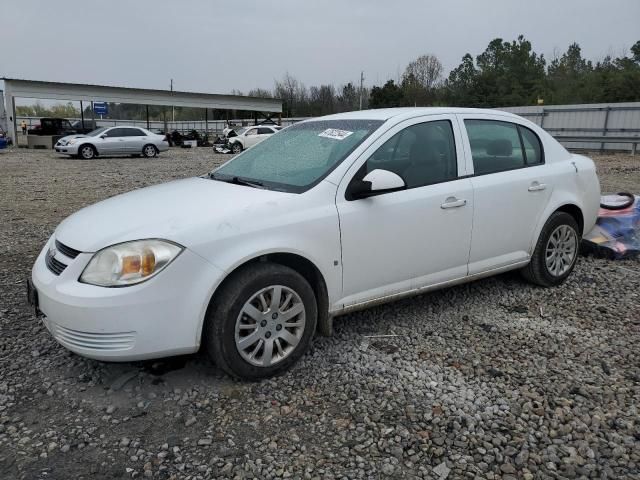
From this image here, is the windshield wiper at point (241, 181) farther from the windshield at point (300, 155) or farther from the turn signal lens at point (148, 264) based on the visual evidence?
the turn signal lens at point (148, 264)

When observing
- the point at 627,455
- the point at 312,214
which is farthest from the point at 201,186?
the point at 627,455

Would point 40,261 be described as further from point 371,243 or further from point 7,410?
point 371,243

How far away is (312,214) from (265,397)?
113cm

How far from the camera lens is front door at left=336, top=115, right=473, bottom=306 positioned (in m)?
3.48

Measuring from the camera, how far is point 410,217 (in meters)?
3.67

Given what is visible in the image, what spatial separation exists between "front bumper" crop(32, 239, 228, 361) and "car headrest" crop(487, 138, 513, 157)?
2578mm

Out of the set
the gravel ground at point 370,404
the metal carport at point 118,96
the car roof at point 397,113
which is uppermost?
the metal carport at point 118,96

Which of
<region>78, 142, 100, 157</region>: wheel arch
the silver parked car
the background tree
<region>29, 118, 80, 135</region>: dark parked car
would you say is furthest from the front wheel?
the background tree

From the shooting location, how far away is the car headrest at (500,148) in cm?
434

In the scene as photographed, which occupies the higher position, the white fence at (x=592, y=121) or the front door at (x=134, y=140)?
the white fence at (x=592, y=121)

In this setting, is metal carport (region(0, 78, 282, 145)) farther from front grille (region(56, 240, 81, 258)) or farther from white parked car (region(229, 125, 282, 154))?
front grille (region(56, 240, 81, 258))

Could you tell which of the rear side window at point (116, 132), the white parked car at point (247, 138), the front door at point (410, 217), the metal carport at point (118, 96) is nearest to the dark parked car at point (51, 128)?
the metal carport at point (118, 96)

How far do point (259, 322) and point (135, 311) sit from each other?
715 mm

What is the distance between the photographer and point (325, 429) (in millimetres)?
2775
